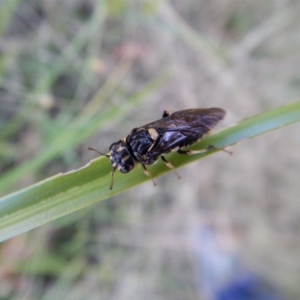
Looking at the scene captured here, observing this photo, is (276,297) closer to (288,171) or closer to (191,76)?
(288,171)

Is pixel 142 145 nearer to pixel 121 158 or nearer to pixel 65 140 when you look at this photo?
pixel 121 158

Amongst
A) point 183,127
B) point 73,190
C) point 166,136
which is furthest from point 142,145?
point 73,190

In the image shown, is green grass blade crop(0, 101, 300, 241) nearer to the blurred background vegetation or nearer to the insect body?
the insect body

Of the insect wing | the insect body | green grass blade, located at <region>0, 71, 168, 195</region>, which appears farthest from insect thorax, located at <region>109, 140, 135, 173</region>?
green grass blade, located at <region>0, 71, 168, 195</region>

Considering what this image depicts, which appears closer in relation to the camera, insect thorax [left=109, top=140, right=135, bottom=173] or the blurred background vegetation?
insect thorax [left=109, top=140, right=135, bottom=173]

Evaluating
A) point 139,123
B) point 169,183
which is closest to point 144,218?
point 169,183
